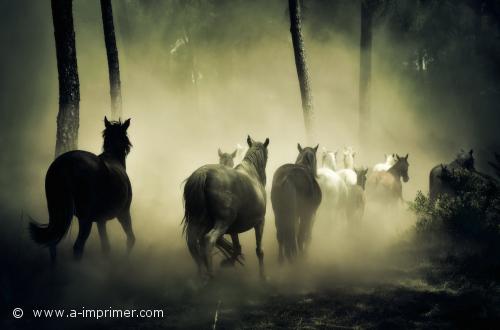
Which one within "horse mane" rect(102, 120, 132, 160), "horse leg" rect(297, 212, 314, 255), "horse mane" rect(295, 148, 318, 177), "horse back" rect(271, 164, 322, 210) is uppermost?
"horse mane" rect(102, 120, 132, 160)

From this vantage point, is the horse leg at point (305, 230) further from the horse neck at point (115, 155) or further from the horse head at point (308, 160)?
the horse neck at point (115, 155)

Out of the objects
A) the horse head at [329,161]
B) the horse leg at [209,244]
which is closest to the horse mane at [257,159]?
the horse leg at [209,244]

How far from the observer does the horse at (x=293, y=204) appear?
11141 millimetres

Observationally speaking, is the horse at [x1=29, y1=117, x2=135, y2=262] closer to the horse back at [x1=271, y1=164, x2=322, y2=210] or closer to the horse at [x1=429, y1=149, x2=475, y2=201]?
the horse back at [x1=271, y1=164, x2=322, y2=210]

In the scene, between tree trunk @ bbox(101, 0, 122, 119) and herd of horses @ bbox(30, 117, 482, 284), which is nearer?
herd of horses @ bbox(30, 117, 482, 284)

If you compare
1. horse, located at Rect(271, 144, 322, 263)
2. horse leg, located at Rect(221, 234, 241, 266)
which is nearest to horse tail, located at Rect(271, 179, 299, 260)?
horse, located at Rect(271, 144, 322, 263)

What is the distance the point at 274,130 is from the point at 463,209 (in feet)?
64.9

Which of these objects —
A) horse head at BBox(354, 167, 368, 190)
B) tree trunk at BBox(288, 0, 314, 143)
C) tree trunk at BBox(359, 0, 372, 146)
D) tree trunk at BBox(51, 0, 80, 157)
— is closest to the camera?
tree trunk at BBox(51, 0, 80, 157)

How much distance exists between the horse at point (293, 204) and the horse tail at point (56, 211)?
438 cm

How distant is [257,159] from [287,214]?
144cm

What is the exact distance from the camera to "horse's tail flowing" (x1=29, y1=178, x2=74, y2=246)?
8.76 metres

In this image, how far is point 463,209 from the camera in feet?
39.9

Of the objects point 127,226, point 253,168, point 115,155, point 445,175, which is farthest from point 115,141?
point 445,175

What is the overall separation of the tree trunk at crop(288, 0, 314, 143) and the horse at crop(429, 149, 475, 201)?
523 cm
